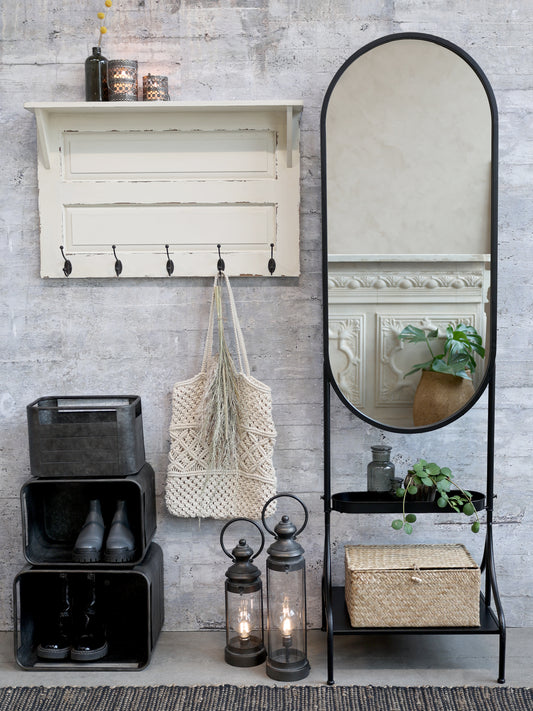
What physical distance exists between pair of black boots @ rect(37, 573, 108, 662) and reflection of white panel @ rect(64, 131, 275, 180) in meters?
1.33

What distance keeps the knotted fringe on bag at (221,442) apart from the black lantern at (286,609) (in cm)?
23

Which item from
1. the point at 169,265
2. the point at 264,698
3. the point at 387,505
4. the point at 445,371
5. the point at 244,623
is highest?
the point at 169,265

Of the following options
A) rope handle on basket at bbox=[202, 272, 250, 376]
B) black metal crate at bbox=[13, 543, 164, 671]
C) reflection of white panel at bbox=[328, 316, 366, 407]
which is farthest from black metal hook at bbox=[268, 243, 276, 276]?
black metal crate at bbox=[13, 543, 164, 671]

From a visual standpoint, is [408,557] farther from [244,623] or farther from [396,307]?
[396,307]

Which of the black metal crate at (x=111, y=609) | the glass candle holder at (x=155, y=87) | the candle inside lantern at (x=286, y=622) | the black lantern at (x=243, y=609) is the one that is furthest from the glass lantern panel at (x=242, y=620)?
the glass candle holder at (x=155, y=87)

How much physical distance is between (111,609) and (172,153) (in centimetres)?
157

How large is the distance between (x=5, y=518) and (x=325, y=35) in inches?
77.0

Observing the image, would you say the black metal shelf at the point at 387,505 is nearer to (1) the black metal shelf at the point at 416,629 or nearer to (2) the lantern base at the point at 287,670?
(1) the black metal shelf at the point at 416,629

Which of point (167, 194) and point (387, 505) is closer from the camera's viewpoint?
point (387, 505)

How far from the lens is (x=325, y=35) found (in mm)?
2482

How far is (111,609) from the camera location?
2.62 meters

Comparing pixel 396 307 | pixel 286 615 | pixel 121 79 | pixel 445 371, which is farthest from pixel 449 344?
pixel 121 79

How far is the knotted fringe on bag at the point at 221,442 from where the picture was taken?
8.14 feet

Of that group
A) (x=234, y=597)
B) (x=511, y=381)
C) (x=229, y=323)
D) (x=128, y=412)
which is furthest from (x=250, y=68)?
(x=234, y=597)
